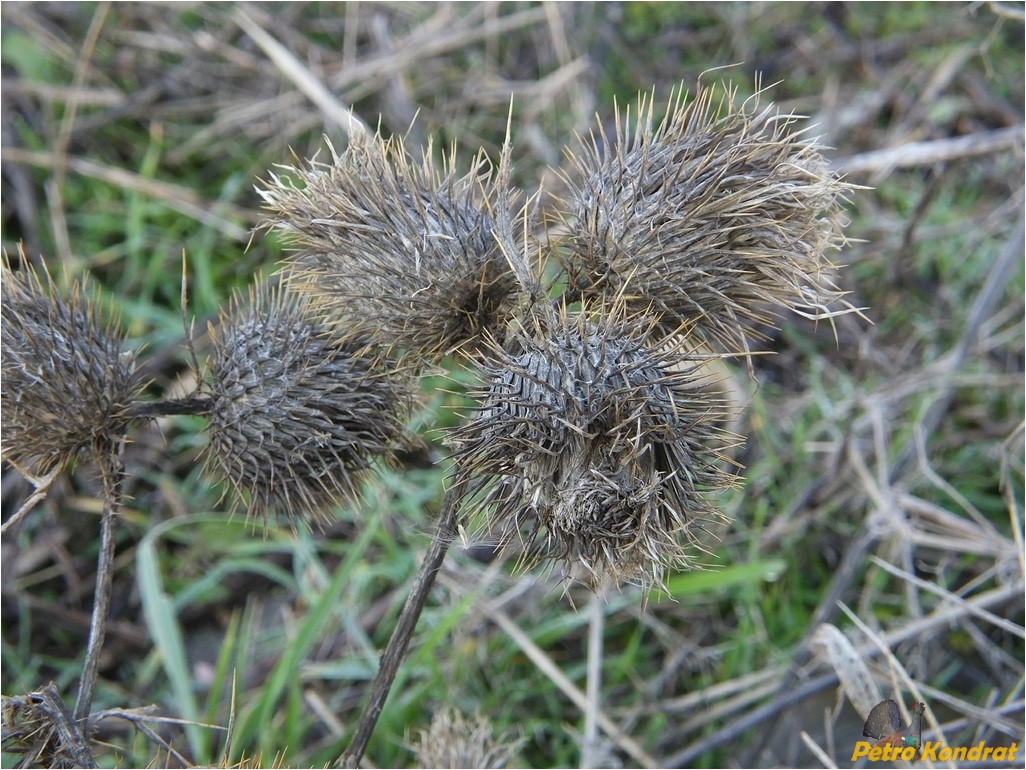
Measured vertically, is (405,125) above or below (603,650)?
above

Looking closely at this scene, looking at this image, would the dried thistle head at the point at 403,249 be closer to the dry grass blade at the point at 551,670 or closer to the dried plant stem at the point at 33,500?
the dried plant stem at the point at 33,500

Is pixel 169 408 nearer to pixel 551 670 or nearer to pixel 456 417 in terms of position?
pixel 551 670

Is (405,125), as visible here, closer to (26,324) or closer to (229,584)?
(229,584)

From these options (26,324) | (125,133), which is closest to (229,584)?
(26,324)

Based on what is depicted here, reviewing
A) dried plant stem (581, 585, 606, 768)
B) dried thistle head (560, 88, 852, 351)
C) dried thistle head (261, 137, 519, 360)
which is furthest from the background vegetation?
dried thistle head (560, 88, 852, 351)

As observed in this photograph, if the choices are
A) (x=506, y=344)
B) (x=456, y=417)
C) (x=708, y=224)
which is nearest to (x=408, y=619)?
(x=506, y=344)

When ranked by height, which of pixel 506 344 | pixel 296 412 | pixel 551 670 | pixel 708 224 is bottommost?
pixel 551 670

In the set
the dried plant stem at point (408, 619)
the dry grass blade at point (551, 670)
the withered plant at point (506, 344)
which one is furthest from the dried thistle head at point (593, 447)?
the dry grass blade at point (551, 670)

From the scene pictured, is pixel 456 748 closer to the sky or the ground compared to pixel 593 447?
closer to the ground

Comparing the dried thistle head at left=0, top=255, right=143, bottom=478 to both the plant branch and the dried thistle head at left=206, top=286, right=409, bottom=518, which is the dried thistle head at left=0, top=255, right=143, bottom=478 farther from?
the dried thistle head at left=206, top=286, right=409, bottom=518
